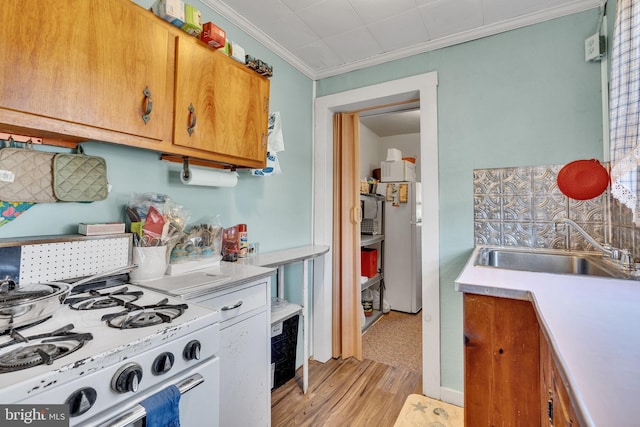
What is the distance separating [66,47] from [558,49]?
2.40 metres

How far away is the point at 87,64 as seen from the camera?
989 millimetres

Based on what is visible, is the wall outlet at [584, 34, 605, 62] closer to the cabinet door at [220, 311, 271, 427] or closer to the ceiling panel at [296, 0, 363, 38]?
the ceiling panel at [296, 0, 363, 38]

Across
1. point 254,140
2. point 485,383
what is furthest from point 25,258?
point 485,383

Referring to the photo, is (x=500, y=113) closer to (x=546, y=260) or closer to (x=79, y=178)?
(x=546, y=260)

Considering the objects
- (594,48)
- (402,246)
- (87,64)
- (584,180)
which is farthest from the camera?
(402,246)

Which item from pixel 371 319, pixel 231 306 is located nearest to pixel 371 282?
pixel 371 319

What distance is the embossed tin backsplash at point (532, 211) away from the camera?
1660mm

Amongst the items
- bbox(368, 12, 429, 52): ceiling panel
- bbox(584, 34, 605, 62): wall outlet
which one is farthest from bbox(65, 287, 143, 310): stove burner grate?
bbox(584, 34, 605, 62): wall outlet

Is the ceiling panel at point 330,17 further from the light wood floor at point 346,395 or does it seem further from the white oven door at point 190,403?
the light wood floor at point 346,395

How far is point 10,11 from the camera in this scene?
830mm

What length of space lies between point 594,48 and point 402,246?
2.38 metres

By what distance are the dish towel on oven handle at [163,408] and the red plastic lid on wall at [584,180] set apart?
1.77m

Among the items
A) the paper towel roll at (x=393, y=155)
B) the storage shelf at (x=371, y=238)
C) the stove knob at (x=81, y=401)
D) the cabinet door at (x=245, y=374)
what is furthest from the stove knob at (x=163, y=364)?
the paper towel roll at (x=393, y=155)

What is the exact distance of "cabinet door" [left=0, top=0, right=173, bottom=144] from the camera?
33.5 inches
